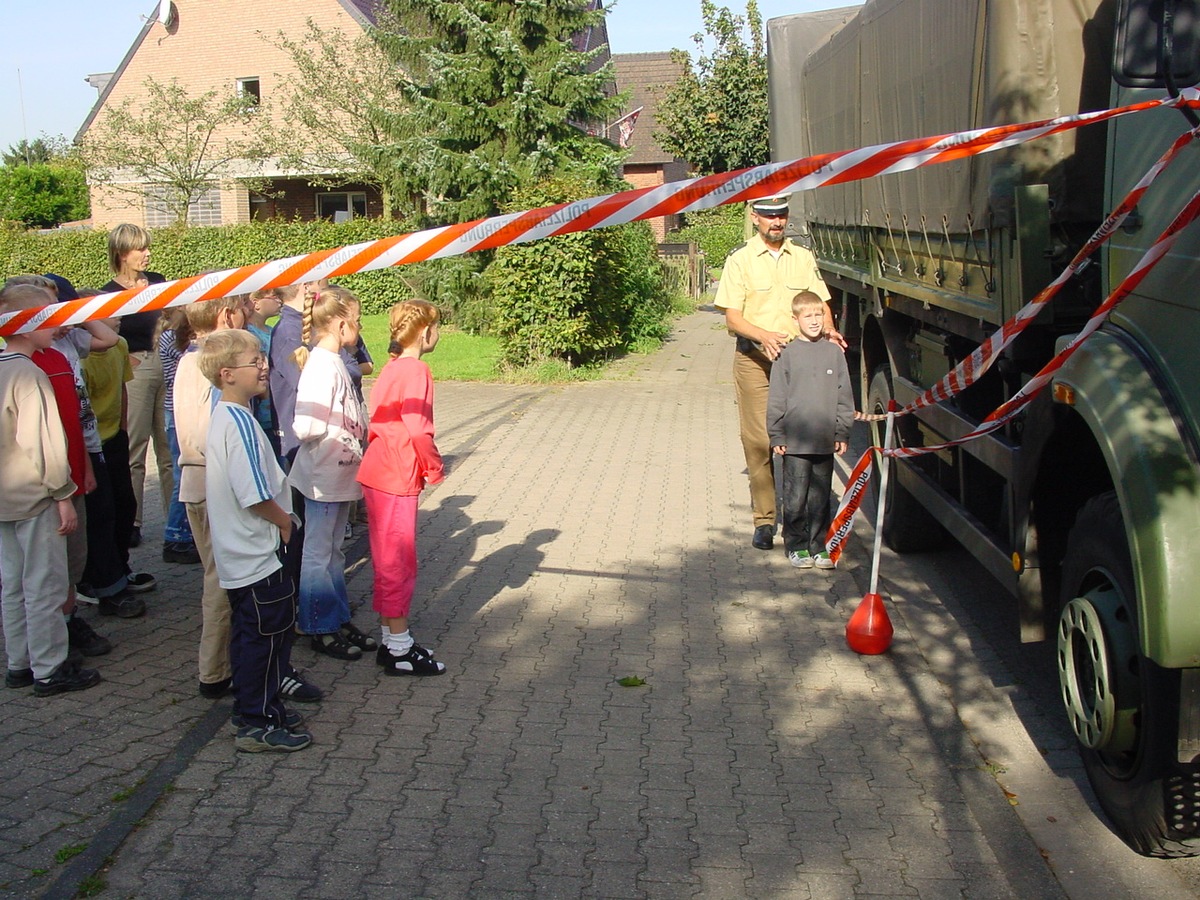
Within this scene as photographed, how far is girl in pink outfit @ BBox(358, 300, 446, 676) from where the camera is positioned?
17.1ft

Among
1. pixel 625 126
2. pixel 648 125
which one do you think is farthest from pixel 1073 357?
pixel 648 125

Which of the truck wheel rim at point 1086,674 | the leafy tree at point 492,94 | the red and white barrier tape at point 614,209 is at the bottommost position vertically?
the truck wheel rim at point 1086,674

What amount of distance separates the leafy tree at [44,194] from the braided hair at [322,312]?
53494mm

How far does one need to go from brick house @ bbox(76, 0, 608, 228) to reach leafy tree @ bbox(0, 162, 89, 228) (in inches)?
602

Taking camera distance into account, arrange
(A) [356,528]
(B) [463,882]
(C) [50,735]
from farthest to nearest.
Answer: (A) [356,528], (C) [50,735], (B) [463,882]

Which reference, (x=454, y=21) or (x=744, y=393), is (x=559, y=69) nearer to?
(x=454, y=21)

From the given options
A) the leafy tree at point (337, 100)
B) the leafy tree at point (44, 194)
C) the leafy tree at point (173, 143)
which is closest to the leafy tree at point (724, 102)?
the leafy tree at point (337, 100)

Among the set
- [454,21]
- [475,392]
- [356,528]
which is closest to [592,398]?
[475,392]

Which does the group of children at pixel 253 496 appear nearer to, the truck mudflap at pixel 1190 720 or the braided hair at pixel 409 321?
the braided hair at pixel 409 321

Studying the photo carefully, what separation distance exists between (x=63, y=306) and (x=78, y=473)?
908 millimetres

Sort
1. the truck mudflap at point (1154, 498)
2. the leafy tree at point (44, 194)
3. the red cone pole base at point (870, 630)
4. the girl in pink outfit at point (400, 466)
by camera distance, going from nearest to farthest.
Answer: the truck mudflap at point (1154, 498)
the girl in pink outfit at point (400, 466)
the red cone pole base at point (870, 630)
the leafy tree at point (44, 194)

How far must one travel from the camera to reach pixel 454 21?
1880 cm

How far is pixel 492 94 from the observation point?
19438 mm

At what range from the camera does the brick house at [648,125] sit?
43312 millimetres
